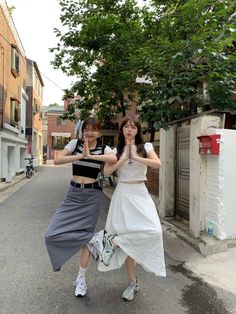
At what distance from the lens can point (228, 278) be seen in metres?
3.90

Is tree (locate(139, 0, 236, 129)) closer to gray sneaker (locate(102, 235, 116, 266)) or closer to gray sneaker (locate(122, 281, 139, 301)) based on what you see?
gray sneaker (locate(102, 235, 116, 266))

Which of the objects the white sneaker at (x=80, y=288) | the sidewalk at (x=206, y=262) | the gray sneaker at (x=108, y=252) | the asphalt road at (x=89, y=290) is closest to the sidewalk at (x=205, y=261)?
the sidewalk at (x=206, y=262)

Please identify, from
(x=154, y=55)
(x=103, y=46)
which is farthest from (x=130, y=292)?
(x=103, y=46)

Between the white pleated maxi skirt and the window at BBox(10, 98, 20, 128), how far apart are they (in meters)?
15.3

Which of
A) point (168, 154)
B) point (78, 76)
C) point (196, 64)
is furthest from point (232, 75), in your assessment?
point (78, 76)

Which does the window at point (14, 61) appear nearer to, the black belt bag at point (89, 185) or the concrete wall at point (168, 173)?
the concrete wall at point (168, 173)

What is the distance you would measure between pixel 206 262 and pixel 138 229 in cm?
173

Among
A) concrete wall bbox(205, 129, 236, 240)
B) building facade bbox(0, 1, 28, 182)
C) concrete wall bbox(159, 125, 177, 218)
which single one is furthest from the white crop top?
building facade bbox(0, 1, 28, 182)

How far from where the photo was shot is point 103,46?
9.59m

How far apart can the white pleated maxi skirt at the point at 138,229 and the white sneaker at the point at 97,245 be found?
0.56 ft

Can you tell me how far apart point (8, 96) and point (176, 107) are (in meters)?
12.1

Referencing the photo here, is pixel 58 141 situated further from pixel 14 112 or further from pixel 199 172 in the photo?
pixel 199 172

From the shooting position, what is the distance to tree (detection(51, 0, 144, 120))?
9000 millimetres

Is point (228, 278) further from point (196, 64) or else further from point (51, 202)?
point (51, 202)
